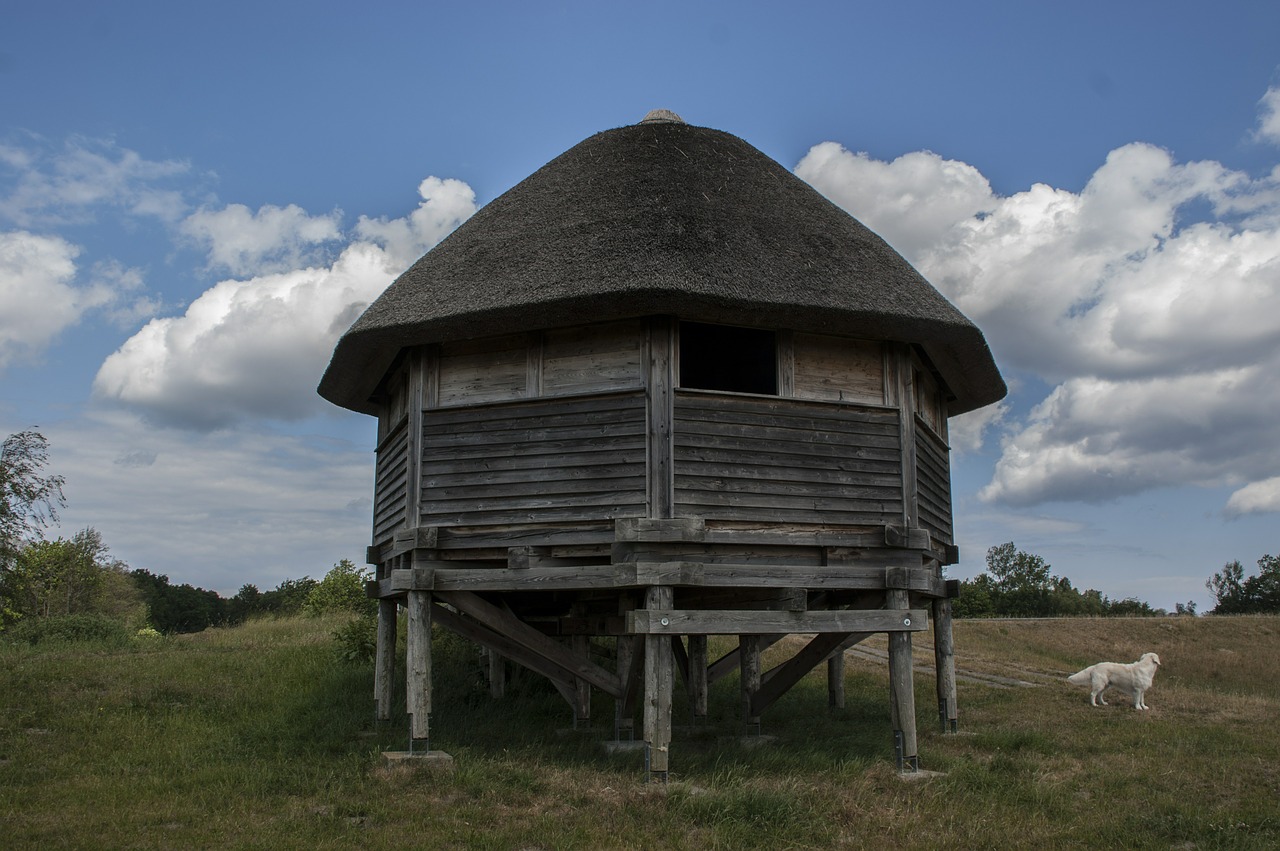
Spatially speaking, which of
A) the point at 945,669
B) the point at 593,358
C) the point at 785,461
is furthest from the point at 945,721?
the point at 593,358

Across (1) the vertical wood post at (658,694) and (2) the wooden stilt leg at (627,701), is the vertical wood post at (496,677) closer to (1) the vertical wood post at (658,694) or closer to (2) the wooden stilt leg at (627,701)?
(2) the wooden stilt leg at (627,701)

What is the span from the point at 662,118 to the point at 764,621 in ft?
23.5

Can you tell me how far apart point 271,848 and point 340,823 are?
0.82 meters

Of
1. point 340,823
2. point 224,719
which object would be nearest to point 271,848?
point 340,823

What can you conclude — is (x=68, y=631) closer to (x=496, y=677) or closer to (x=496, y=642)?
(x=496, y=677)

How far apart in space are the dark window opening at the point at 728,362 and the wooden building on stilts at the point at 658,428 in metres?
3.48

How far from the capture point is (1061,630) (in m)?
A: 29.7

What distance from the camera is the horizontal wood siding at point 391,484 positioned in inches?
488

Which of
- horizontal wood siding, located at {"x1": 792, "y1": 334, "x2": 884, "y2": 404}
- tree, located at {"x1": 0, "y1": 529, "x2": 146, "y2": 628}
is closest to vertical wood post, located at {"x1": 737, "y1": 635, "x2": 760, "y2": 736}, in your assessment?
horizontal wood siding, located at {"x1": 792, "y1": 334, "x2": 884, "y2": 404}

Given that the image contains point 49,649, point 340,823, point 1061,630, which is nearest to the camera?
point 340,823

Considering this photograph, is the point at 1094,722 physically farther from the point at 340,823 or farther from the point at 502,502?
the point at 340,823

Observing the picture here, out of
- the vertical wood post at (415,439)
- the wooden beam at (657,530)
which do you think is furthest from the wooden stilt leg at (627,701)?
the vertical wood post at (415,439)

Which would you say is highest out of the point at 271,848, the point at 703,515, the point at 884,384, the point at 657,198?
the point at 657,198

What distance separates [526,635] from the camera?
12.2 meters
